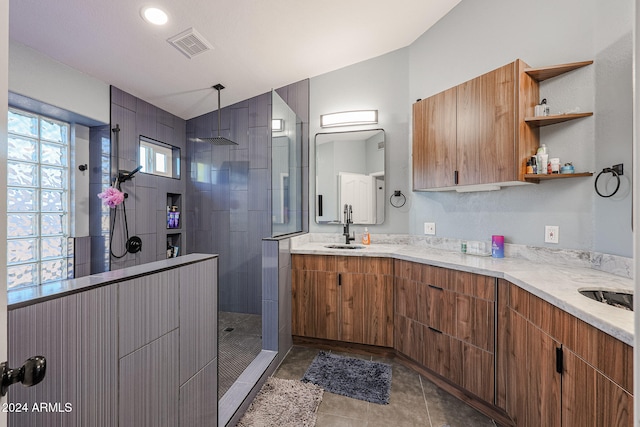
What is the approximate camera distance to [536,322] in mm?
1325

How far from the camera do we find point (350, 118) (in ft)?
9.98

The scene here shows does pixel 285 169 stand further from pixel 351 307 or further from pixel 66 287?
pixel 66 287

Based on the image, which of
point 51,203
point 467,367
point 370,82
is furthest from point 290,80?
point 467,367

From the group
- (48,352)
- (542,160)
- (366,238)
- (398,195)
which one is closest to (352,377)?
(366,238)

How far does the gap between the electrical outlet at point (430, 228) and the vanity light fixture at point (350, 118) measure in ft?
3.95

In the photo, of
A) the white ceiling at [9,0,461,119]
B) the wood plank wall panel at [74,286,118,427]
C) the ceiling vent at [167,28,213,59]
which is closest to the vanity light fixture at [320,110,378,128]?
the white ceiling at [9,0,461,119]

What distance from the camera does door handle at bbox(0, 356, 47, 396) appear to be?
18.4 inches

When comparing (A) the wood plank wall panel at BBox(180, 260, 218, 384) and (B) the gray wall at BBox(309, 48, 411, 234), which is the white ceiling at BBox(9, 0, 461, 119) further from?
(A) the wood plank wall panel at BBox(180, 260, 218, 384)

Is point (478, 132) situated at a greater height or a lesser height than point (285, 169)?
greater

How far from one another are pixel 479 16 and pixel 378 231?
6.72 feet

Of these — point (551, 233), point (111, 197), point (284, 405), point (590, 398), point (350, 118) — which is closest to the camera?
point (590, 398)

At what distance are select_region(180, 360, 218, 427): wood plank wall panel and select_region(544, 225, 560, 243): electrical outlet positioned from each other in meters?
2.23

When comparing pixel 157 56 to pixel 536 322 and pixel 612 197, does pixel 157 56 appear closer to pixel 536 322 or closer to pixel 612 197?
pixel 536 322

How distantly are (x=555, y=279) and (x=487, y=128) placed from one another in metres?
1.07
